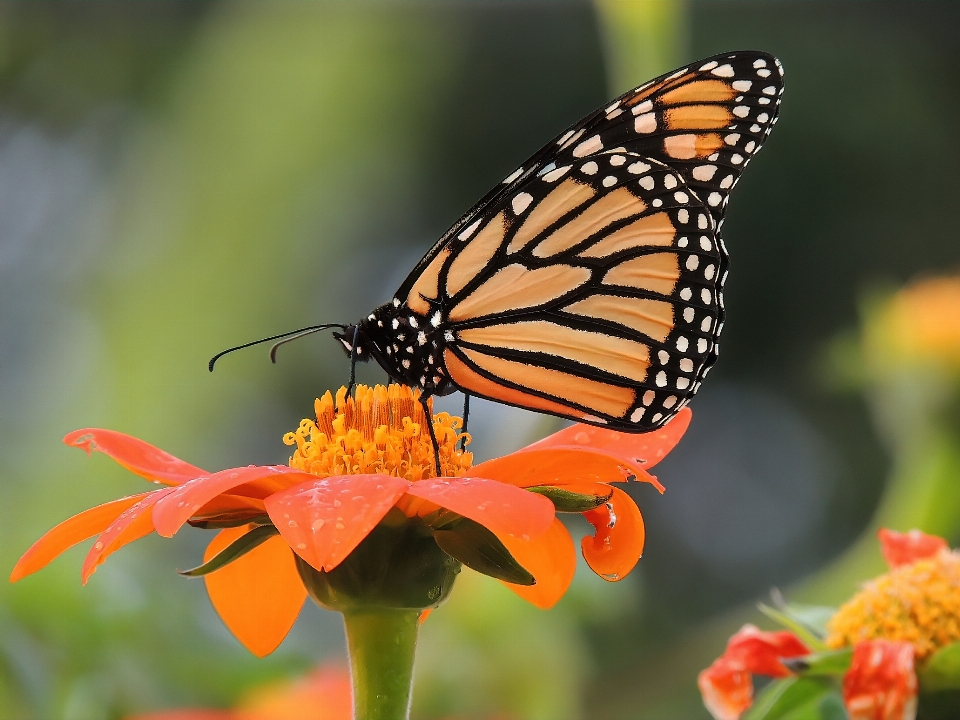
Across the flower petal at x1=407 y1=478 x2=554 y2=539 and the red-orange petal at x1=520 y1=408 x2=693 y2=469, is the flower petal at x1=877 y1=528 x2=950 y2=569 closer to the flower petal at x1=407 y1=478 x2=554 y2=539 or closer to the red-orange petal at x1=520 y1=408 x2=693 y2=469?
the red-orange petal at x1=520 y1=408 x2=693 y2=469

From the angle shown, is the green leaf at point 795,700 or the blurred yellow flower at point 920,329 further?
the blurred yellow flower at point 920,329

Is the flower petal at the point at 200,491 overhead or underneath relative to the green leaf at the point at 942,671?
overhead

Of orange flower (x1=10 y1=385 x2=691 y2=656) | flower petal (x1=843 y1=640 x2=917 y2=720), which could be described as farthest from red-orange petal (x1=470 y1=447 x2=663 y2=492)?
flower petal (x1=843 y1=640 x2=917 y2=720)

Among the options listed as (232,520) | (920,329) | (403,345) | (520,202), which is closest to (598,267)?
(520,202)

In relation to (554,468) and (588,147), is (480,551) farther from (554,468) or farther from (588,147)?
(588,147)

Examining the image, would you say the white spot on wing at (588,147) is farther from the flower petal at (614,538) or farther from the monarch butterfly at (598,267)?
the flower petal at (614,538)

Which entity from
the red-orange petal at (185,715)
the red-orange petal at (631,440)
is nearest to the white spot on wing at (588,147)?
the red-orange petal at (631,440)
